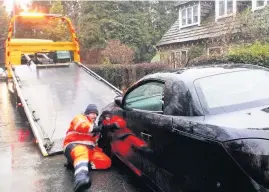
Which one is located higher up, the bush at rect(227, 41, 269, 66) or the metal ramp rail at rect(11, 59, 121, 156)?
the bush at rect(227, 41, 269, 66)

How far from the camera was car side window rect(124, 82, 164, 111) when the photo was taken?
11.9ft

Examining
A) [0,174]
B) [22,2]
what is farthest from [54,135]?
[22,2]

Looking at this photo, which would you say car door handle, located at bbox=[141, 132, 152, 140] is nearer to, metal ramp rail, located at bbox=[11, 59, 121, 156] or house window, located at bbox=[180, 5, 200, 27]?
metal ramp rail, located at bbox=[11, 59, 121, 156]

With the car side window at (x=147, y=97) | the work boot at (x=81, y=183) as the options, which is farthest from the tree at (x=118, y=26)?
the work boot at (x=81, y=183)

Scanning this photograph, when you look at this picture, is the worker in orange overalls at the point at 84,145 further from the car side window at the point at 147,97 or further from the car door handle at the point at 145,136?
the car door handle at the point at 145,136

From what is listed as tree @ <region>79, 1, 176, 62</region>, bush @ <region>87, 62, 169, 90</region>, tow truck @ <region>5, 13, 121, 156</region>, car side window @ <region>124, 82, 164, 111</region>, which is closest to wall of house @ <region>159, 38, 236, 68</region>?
bush @ <region>87, 62, 169, 90</region>

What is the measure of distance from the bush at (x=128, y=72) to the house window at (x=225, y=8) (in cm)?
557

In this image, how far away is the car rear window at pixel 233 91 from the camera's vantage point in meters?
2.95

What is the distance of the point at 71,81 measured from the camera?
8.98m

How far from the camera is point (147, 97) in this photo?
404 cm

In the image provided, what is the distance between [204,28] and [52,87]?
41.1ft

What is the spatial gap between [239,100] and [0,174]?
142 inches

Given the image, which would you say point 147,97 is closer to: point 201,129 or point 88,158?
point 88,158

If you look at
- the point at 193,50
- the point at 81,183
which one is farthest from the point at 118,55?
the point at 81,183
